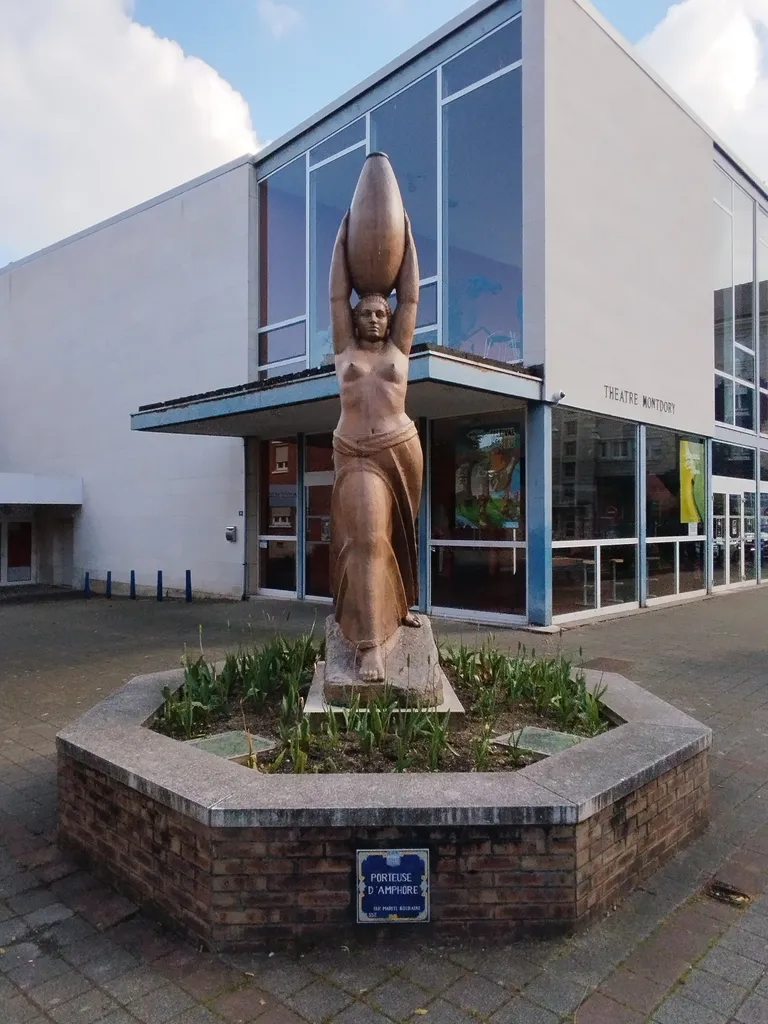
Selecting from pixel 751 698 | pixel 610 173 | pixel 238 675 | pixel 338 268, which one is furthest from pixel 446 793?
→ pixel 610 173

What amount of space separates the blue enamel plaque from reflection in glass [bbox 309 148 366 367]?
11.4m

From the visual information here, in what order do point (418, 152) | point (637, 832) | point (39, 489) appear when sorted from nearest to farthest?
point (637, 832)
point (418, 152)
point (39, 489)

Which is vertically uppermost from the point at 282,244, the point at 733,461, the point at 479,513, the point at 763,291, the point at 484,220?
the point at 763,291

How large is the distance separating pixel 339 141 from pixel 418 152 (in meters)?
2.14

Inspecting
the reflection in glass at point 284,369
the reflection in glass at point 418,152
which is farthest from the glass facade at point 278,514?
the reflection in glass at point 418,152

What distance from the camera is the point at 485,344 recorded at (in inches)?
448

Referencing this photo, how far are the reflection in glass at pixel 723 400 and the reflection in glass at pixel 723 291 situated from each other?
0.85 feet

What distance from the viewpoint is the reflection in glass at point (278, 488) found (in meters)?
14.7

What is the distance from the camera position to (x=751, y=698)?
7059 mm

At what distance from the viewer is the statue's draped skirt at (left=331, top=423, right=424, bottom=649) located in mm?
4754

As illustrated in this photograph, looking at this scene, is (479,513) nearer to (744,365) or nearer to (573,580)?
(573,580)

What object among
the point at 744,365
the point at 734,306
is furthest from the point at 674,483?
the point at 734,306

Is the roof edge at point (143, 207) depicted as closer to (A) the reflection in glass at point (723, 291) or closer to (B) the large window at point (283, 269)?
(B) the large window at point (283, 269)

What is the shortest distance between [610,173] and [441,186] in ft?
9.07
